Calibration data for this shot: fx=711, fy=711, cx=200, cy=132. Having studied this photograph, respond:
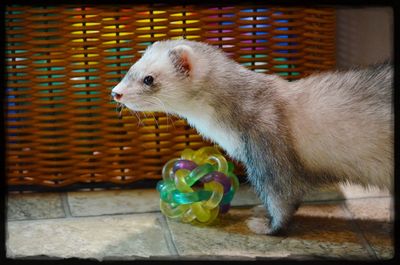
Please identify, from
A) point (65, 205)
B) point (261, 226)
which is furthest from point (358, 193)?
point (65, 205)

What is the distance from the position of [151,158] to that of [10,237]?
17.5 inches

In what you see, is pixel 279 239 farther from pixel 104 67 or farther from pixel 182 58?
pixel 104 67

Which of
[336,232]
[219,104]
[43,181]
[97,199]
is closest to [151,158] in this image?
[97,199]

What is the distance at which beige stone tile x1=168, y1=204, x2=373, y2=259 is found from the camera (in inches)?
60.3

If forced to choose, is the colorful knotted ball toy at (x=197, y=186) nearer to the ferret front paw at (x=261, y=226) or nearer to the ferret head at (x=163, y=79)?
the ferret front paw at (x=261, y=226)

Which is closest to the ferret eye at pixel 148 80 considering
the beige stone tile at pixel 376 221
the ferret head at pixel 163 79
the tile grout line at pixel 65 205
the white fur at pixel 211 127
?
the ferret head at pixel 163 79

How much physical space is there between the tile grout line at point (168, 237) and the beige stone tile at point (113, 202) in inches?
3.1

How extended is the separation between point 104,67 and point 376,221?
762 millimetres

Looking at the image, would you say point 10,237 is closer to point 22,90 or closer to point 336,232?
point 22,90

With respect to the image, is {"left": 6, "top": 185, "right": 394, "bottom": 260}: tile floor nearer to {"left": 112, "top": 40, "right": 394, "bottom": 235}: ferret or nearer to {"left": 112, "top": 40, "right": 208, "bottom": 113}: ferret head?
{"left": 112, "top": 40, "right": 394, "bottom": 235}: ferret

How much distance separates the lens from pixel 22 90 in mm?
1790

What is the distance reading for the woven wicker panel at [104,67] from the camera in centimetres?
171

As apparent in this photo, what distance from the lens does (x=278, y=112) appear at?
1.53 metres

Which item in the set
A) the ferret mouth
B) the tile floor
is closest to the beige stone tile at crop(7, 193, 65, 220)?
the tile floor
